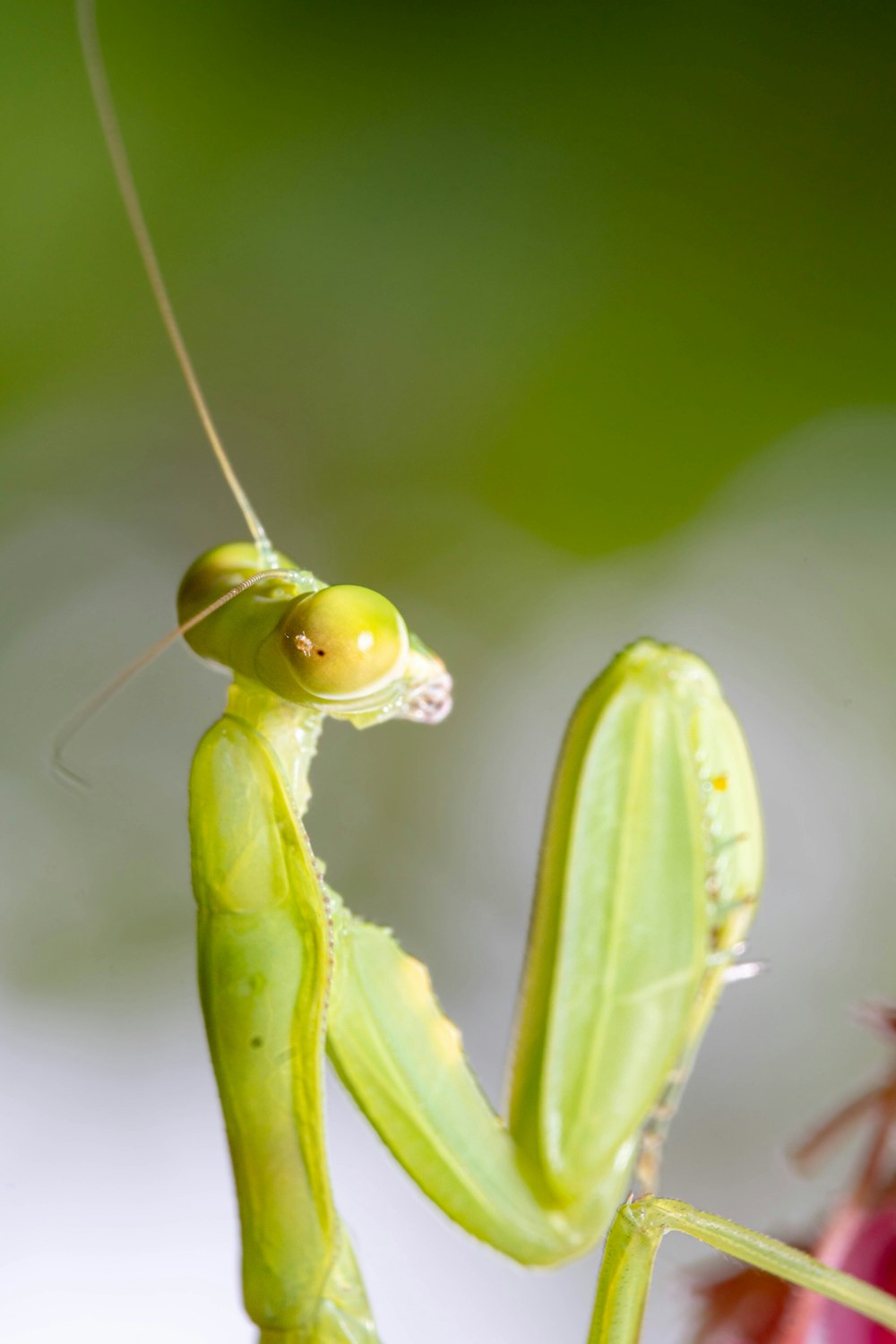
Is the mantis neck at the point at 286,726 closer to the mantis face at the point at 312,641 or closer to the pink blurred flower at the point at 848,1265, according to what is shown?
the mantis face at the point at 312,641

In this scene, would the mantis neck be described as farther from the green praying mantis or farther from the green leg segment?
the green leg segment

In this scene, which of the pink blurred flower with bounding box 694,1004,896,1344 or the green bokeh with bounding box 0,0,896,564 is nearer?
the pink blurred flower with bounding box 694,1004,896,1344

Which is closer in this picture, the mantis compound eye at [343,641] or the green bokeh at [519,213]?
the mantis compound eye at [343,641]

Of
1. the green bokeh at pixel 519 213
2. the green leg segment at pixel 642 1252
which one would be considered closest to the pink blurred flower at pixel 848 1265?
the green leg segment at pixel 642 1252

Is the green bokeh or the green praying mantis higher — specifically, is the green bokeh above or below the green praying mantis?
above

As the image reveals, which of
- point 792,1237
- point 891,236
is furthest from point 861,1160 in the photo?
point 891,236

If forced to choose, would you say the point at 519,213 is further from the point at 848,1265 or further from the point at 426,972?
the point at 848,1265

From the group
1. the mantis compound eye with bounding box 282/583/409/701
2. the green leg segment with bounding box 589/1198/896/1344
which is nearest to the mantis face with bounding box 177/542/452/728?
the mantis compound eye with bounding box 282/583/409/701

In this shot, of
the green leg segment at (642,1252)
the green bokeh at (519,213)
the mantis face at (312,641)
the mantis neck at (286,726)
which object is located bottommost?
the green leg segment at (642,1252)


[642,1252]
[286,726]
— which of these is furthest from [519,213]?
[642,1252]
